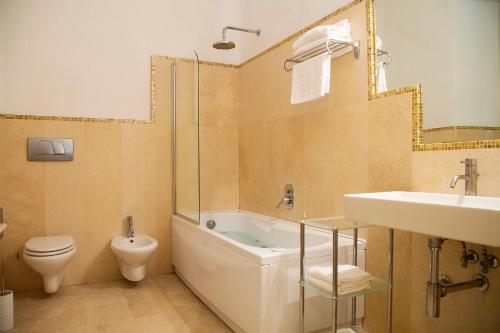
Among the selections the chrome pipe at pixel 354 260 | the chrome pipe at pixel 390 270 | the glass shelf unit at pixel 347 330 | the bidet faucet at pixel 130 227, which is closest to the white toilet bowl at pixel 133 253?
the bidet faucet at pixel 130 227

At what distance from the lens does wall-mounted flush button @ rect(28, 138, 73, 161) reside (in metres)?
3.01

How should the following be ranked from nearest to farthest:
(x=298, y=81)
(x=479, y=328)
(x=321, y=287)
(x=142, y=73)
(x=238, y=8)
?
(x=479, y=328)
(x=321, y=287)
(x=298, y=81)
(x=142, y=73)
(x=238, y=8)

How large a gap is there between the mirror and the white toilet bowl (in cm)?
209

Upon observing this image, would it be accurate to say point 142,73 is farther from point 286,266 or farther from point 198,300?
point 286,266

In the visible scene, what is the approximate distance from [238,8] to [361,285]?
299 centimetres

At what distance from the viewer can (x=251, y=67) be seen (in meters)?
3.46

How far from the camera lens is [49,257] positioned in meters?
2.62

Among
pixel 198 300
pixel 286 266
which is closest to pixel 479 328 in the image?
pixel 286 266

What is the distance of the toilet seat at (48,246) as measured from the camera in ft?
8.61

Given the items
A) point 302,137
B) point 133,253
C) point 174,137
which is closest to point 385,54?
point 302,137

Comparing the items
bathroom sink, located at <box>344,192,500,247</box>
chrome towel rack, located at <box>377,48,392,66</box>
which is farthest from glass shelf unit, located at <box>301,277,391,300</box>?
chrome towel rack, located at <box>377,48,392,66</box>

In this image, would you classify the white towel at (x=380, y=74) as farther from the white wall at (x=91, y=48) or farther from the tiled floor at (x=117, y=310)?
the white wall at (x=91, y=48)

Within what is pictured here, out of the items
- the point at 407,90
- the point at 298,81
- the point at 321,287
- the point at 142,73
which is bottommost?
the point at 321,287

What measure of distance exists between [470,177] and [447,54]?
622mm
